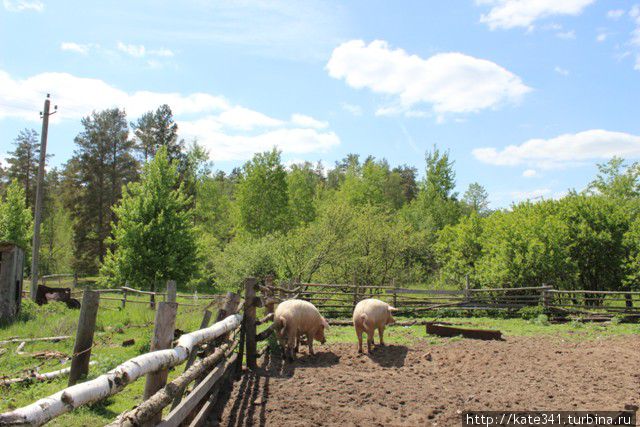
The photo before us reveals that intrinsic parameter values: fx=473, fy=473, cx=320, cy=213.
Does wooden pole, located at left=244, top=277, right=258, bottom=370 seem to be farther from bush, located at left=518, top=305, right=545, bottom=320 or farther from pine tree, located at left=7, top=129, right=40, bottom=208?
pine tree, located at left=7, top=129, right=40, bottom=208

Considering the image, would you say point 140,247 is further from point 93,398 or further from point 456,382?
point 93,398

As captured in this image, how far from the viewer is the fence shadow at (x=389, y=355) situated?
8.37 metres

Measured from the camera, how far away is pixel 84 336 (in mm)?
6000

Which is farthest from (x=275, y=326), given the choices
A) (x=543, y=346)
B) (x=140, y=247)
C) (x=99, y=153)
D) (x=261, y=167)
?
(x=99, y=153)

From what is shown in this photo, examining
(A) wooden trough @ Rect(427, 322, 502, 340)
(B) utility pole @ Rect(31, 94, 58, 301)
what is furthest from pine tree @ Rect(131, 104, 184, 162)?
(A) wooden trough @ Rect(427, 322, 502, 340)

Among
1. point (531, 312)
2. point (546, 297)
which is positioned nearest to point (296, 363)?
point (531, 312)

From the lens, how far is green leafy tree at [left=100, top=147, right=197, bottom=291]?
22.1 metres

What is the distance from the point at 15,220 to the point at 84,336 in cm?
2884

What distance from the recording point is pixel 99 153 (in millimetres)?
39500

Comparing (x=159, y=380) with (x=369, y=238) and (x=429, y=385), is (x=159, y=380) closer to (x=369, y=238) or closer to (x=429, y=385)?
(x=429, y=385)

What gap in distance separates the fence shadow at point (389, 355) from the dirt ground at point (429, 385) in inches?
0.7

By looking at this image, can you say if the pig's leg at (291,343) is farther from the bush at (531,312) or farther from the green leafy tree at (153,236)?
the green leafy tree at (153,236)

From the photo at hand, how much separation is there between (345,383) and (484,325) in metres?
10.6

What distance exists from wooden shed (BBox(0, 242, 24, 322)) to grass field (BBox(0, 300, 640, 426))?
46cm
